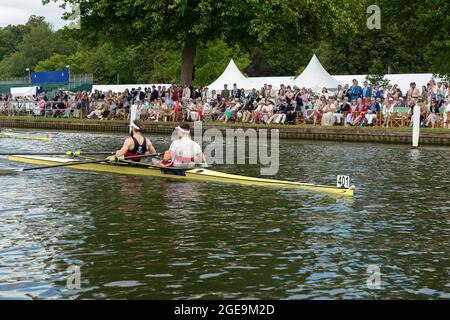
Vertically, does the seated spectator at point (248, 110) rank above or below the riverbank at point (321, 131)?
above

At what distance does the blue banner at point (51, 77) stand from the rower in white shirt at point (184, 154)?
47688mm

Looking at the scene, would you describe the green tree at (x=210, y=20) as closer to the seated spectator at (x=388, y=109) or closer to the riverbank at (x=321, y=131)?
the riverbank at (x=321, y=131)

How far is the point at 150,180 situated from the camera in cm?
2123

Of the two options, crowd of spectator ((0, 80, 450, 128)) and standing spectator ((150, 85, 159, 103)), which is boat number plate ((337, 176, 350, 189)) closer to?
crowd of spectator ((0, 80, 450, 128))

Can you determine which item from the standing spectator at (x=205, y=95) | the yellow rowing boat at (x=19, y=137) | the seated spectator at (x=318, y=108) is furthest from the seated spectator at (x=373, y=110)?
the yellow rowing boat at (x=19, y=137)

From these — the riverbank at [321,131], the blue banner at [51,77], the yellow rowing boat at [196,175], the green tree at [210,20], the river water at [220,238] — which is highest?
the green tree at [210,20]

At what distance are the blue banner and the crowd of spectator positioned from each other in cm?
1585

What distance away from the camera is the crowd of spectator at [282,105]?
36.5m

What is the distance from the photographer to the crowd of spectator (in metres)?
36.5

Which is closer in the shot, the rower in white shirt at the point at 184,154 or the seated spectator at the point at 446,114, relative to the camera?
the rower in white shirt at the point at 184,154

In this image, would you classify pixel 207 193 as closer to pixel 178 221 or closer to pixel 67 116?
pixel 178 221

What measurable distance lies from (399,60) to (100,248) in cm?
8524

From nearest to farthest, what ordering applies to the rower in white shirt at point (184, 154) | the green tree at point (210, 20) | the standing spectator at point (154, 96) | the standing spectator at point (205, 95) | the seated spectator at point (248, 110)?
the rower in white shirt at point (184, 154), the seated spectator at point (248, 110), the green tree at point (210, 20), the standing spectator at point (205, 95), the standing spectator at point (154, 96)

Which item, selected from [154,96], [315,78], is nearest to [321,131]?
[315,78]
